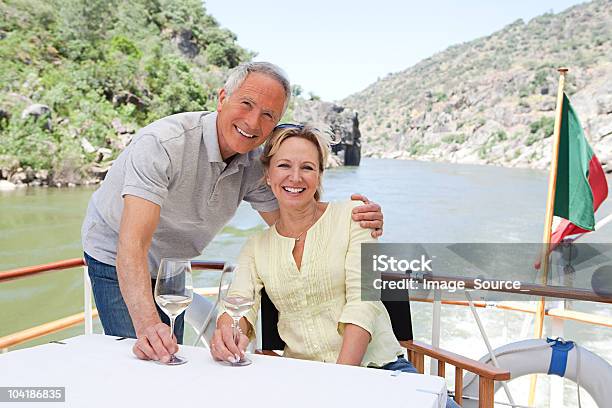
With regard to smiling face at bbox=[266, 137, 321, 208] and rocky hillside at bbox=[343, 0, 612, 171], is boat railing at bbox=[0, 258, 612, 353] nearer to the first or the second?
smiling face at bbox=[266, 137, 321, 208]

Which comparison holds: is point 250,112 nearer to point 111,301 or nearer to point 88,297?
point 111,301

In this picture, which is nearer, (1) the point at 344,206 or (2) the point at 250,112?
(2) the point at 250,112

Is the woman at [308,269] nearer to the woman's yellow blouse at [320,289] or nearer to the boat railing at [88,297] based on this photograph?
the woman's yellow blouse at [320,289]

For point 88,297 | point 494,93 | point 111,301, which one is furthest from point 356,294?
point 494,93

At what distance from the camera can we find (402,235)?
68.5ft

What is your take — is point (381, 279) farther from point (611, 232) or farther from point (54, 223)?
point (611, 232)

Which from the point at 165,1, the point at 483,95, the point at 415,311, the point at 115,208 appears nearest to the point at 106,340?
the point at 115,208

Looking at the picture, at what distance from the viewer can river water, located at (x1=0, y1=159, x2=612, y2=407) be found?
9.11 meters

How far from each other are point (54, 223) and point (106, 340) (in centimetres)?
1767

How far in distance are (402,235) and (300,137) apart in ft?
64.2

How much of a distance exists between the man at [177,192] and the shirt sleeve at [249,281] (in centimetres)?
15

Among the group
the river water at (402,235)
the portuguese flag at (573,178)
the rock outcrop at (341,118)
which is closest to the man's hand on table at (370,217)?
the river water at (402,235)

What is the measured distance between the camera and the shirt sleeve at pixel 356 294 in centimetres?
152

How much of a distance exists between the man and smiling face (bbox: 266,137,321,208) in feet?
0.23
